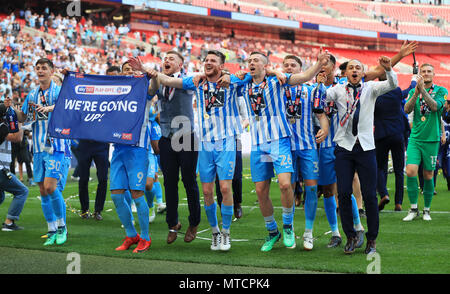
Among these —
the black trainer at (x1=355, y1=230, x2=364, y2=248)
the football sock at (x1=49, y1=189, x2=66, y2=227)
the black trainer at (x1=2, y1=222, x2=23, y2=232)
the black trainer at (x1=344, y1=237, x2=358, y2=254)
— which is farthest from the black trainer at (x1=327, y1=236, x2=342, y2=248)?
the black trainer at (x1=2, y1=222, x2=23, y2=232)

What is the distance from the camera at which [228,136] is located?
20.6 feet

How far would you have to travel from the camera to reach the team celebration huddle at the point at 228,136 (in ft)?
19.3

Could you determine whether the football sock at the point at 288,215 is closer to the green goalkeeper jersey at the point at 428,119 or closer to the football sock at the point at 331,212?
the football sock at the point at 331,212

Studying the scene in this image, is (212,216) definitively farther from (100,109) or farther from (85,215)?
(85,215)

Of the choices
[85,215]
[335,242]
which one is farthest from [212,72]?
[85,215]

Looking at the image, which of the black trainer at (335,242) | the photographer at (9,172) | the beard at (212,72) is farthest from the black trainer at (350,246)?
the photographer at (9,172)

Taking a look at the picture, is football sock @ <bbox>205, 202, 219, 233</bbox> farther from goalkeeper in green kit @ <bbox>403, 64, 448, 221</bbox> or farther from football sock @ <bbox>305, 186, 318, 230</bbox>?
goalkeeper in green kit @ <bbox>403, 64, 448, 221</bbox>

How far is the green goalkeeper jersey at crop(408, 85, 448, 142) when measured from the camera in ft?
26.8

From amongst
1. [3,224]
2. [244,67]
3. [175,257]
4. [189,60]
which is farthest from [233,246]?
[244,67]

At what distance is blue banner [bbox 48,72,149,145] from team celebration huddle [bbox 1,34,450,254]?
13mm

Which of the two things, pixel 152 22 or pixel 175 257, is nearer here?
pixel 175 257

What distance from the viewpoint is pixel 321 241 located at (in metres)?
6.70
